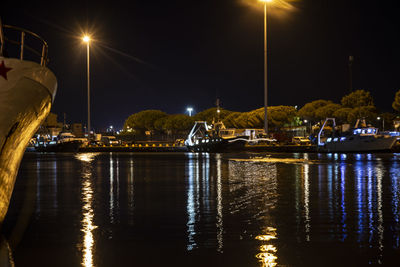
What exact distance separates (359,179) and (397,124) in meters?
61.9

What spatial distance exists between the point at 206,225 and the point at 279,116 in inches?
3685

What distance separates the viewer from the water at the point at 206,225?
21.1ft

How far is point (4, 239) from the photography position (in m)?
7.71

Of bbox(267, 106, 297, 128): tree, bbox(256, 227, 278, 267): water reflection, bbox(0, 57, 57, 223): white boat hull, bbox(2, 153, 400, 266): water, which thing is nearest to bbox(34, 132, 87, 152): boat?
bbox(267, 106, 297, 128): tree

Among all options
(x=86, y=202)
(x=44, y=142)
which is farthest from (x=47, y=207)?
(x=44, y=142)

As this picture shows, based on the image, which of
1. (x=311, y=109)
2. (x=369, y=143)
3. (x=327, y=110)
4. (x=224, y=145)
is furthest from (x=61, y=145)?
(x=311, y=109)

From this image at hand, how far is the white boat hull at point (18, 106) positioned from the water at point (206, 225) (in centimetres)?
105

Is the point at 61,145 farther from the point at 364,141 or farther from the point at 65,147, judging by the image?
the point at 364,141

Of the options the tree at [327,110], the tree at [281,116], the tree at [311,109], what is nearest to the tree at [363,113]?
the tree at [327,110]

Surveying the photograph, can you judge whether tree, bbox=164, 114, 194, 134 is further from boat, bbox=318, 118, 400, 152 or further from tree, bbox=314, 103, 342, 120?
boat, bbox=318, 118, 400, 152

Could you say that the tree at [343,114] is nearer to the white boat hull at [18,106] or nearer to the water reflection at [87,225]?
the water reflection at [87,225]

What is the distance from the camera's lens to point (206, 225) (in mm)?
8672

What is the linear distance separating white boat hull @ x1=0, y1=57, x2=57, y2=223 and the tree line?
202 feet

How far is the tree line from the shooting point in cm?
8450
